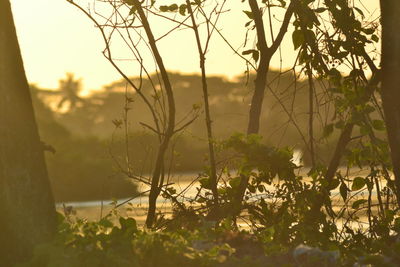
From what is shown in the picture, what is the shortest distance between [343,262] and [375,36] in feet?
6.27

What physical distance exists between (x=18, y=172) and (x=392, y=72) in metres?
2.38

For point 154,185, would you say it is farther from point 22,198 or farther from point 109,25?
point 22,198

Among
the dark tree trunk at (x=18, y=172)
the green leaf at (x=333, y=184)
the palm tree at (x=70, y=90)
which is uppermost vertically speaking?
the palm tree at (x=70, y=90)

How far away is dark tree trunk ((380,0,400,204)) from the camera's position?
20.9ft

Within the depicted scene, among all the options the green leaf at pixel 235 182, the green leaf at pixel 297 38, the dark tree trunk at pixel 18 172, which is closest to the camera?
the dark tree trunk at pixel 18 172

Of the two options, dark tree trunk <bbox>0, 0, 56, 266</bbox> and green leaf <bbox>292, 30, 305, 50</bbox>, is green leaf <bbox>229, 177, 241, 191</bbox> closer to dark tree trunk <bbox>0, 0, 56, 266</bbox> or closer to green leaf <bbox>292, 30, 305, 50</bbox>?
green leaf <bbox>292, 30, 305, 50</bbox>

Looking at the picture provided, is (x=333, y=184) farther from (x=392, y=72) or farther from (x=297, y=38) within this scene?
(x=297, y=38)

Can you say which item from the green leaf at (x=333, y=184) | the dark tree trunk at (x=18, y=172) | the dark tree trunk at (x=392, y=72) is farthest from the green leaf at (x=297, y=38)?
the dark tree trunk at (x=18, y=172)

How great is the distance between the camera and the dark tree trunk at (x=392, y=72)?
250 inches

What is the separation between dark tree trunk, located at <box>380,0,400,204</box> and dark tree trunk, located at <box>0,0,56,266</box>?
7.00 ft

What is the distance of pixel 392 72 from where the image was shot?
6410mm

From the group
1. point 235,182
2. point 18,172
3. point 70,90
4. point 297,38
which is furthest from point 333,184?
point 70,90

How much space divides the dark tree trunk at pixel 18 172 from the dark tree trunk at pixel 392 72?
2.13 m

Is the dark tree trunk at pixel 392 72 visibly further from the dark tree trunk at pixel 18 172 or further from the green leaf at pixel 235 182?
the dark tree trunk at pixel 18 172
